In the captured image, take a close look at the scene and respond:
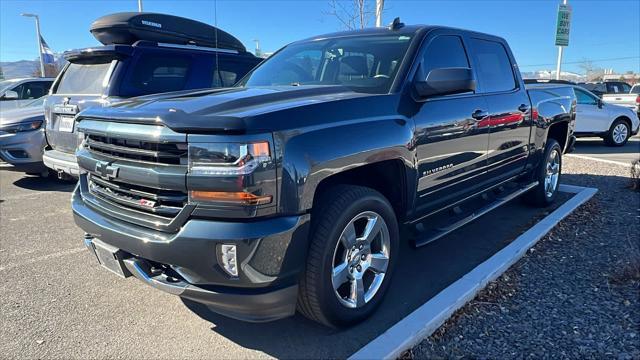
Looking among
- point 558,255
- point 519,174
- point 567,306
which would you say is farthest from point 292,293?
point 519,174

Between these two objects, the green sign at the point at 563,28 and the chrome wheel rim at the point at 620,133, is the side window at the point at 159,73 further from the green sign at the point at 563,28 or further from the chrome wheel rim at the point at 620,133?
the green sign at the point at 563,28

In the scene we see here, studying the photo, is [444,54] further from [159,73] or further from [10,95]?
[10,95]

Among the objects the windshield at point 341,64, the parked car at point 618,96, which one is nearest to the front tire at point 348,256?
the windshield at point 341,64

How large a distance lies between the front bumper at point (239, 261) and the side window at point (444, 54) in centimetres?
189

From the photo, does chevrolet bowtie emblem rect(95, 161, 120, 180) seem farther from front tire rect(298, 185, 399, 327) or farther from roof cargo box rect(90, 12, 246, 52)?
roof cargo box rect(90, 12, 246, 52)

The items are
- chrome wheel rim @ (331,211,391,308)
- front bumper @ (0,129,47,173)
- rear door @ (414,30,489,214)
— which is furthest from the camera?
front bumper @ (0,129,47,173)

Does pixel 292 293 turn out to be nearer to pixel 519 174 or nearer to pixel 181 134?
pixel 181 134

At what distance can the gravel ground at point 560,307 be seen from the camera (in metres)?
2.74

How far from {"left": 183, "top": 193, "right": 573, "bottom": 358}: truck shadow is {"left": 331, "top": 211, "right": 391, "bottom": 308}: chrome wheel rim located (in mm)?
219

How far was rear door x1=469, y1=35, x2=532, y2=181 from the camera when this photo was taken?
4.30 meters

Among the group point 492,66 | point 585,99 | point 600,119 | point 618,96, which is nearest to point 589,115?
point 600,119

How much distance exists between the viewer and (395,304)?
3.31m

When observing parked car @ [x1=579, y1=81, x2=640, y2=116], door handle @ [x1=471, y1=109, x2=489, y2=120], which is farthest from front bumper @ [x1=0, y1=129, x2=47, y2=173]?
parked car @ [x1=579, y1=81, x2=640, y2=116]

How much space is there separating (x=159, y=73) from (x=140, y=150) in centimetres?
391
